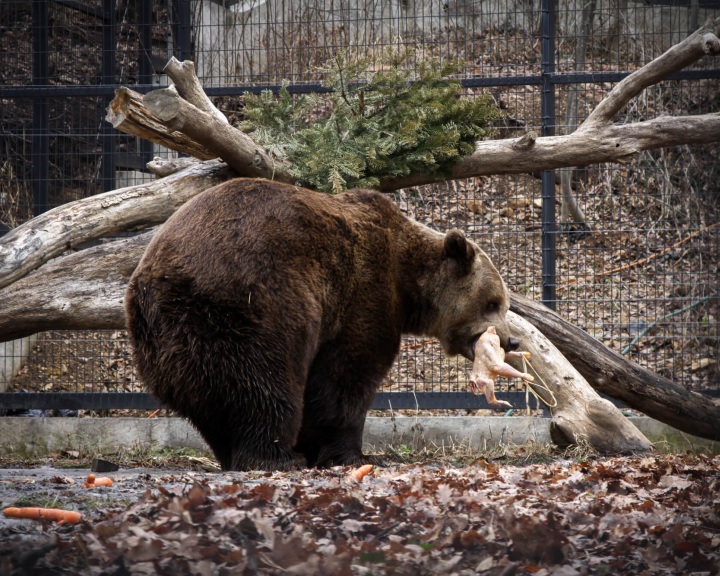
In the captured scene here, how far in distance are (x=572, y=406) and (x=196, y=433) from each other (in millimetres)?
3723

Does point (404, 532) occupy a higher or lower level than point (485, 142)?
lower

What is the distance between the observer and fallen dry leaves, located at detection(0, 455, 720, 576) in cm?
275

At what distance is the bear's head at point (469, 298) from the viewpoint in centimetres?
652

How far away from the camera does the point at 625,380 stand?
7.45m

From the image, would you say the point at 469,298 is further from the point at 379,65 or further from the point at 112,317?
the point at 379,65

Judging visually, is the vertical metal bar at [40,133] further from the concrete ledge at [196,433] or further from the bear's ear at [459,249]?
the bear's ear at [459,249]

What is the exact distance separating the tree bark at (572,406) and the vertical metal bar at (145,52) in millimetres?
4934

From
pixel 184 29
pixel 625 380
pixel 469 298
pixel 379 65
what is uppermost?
pixel 184 29

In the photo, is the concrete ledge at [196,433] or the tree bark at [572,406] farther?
the concrete ledge at [196,433]

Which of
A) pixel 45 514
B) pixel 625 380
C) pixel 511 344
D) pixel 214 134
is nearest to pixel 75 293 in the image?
pixel 214 134

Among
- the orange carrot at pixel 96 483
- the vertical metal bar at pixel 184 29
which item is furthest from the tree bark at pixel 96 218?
the orange carrot at pixel 96 483

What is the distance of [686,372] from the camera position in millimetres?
9938

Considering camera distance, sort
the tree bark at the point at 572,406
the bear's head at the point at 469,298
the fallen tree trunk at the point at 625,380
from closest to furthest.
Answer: the bear's head at the point at 469,298 → the tree bark at the point at 572,406 → the fallen tree trunk at the point at 625,380

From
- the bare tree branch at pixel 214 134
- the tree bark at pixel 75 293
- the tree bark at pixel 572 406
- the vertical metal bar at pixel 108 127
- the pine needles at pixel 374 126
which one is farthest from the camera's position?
the vertical metal bar at pixel 108 127
